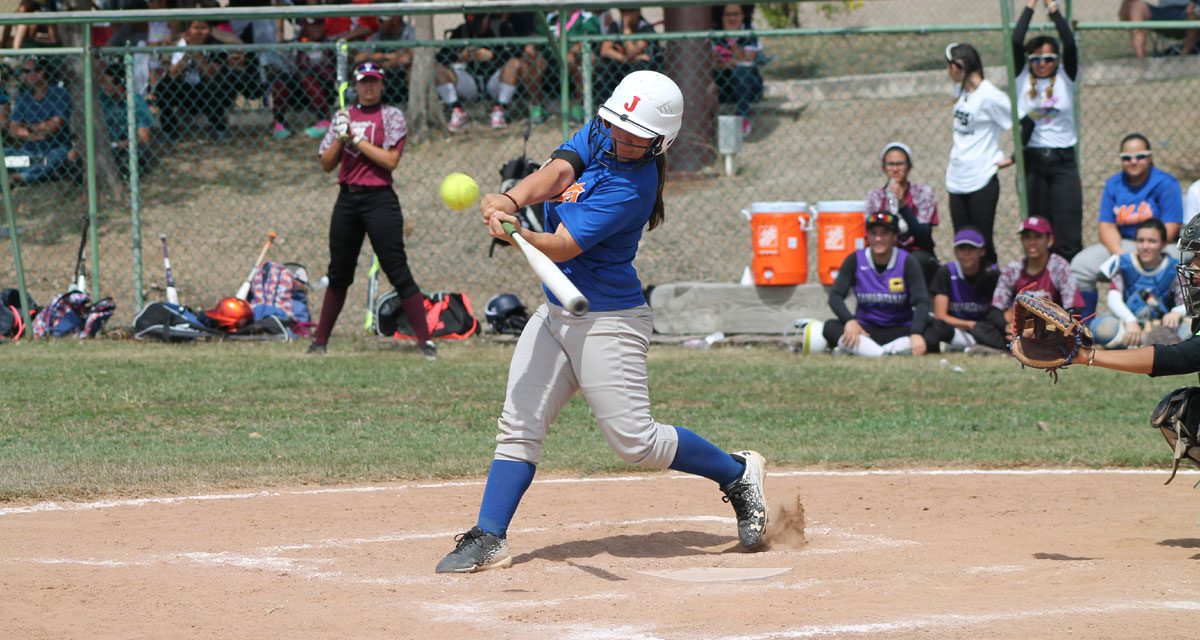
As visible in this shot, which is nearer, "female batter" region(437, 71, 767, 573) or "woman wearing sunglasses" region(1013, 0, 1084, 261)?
"female batter" region(437, 71, 767, 573)

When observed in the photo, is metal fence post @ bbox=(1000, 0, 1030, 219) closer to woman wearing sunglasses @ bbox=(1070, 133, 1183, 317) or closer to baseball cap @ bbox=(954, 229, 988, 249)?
baseball cap @ bbox=(954, 229, 988, 249)

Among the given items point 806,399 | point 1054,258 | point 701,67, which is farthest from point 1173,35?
point 806,399

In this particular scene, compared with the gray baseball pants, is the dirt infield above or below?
below

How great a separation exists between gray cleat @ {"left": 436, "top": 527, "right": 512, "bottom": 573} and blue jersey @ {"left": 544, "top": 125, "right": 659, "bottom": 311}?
92cm

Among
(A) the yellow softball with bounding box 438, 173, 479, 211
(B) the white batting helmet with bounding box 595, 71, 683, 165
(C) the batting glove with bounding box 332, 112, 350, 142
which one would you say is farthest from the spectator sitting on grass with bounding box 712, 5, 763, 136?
(B) the white batting helmet with bounding box 595, 71, 683, 165

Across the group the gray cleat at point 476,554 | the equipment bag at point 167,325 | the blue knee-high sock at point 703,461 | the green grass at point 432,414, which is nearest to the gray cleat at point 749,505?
the blue knee-high sock at point 703,461

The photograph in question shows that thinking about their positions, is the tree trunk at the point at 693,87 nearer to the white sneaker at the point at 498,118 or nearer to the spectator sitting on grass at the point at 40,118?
the white sneaker at the point at 498,118

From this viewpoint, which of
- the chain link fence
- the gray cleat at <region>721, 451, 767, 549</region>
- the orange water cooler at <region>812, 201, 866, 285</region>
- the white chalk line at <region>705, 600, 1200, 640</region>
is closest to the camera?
the white chalk line at <region>705, 600, 1200, 640</region>

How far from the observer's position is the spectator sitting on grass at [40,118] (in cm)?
1438

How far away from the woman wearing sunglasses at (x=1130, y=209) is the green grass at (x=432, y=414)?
105 centimetres

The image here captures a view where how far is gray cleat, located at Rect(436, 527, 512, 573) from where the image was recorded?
542 cm

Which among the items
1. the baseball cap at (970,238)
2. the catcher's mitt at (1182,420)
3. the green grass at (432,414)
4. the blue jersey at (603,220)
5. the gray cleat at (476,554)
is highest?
the blue jersey at (603,220)

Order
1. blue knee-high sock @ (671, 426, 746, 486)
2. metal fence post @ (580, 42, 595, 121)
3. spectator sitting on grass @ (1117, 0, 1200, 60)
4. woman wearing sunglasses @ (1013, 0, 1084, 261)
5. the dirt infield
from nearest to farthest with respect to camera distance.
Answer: the dirt infield, blue knee-high sock @ (671, 426, 746, 486), woman wearing sunglasses @ (1013, 0, 1084, 261), metal fence post @ (580, 42, 595, 121), spectator sitting on grass @ (1117, 0, 1200, 60)

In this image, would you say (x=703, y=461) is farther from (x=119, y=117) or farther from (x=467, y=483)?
(x=119, y=117)
